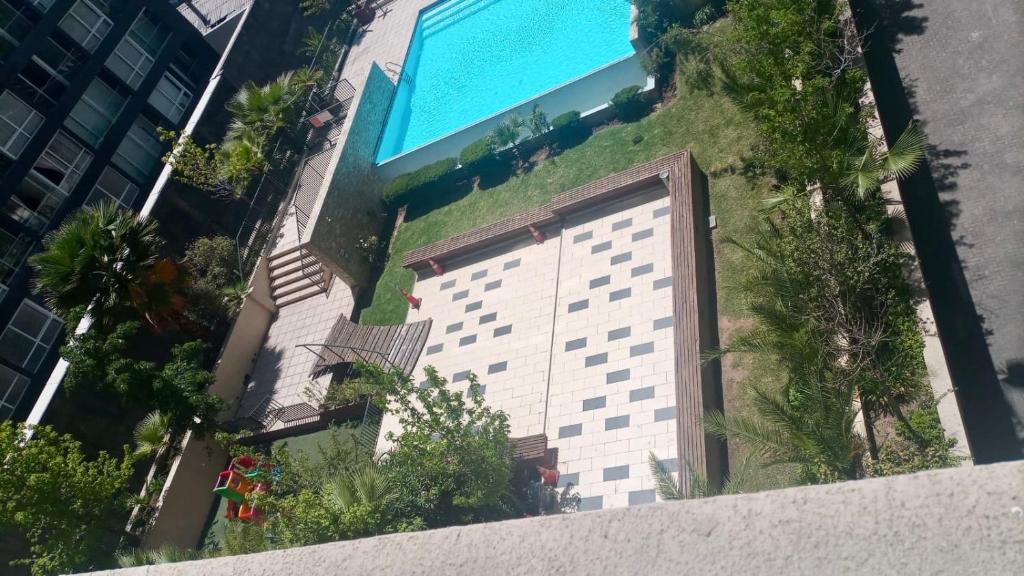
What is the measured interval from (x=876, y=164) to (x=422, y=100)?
59.2 ft

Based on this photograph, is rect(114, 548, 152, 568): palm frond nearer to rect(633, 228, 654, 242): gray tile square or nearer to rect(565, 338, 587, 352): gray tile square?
rect(565, 338, 587, 352): gray tile square

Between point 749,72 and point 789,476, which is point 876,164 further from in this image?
point 789,476

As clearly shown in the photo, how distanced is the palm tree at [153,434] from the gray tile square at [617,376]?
1200 centimetres

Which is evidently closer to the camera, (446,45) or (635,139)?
(635,139)

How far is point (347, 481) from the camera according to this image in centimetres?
1341

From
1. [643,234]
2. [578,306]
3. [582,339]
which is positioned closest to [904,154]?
[643,234]

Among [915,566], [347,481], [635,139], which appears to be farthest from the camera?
[635,139]

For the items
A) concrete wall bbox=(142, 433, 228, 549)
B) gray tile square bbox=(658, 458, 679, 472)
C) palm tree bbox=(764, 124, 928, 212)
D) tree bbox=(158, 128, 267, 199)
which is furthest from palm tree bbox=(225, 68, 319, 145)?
gray tile square bbox=(658, 458, 679, 472)

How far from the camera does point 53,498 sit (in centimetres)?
1631

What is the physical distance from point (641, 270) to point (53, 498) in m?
14.1

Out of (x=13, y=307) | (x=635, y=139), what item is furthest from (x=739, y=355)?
(x=13, y=307)

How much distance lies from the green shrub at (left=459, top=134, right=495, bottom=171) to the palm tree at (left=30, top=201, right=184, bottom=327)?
8973 millimetres

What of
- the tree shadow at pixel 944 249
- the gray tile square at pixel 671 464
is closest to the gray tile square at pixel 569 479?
the gray tile square at pixel 671 464

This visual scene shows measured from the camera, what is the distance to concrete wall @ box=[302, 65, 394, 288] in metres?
22.0
